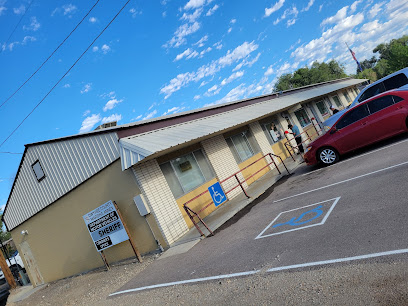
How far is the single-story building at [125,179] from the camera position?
31.4ft

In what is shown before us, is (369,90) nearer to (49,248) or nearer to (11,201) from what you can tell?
(49,248)

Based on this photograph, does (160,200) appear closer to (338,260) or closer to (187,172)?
(187,172)

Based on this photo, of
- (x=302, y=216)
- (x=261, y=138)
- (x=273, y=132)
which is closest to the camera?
(x=302, y=216)

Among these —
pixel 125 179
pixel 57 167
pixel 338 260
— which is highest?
pixel 57 167

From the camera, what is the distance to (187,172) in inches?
447

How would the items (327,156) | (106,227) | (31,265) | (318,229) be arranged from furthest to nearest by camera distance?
(31,265) → (327,156) → (106,227) → (318,229)

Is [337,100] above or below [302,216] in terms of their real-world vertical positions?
above

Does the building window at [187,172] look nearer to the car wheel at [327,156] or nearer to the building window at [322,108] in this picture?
the car wheel at [327,156]

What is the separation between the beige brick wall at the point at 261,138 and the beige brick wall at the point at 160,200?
7307mm

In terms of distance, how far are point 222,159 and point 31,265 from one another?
12857 millimetres

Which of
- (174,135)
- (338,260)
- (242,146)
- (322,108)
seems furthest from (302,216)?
(322,108)

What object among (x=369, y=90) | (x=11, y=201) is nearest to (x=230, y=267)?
(x=369, y=90)

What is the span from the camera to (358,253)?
402 cm

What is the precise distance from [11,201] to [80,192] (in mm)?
7109
